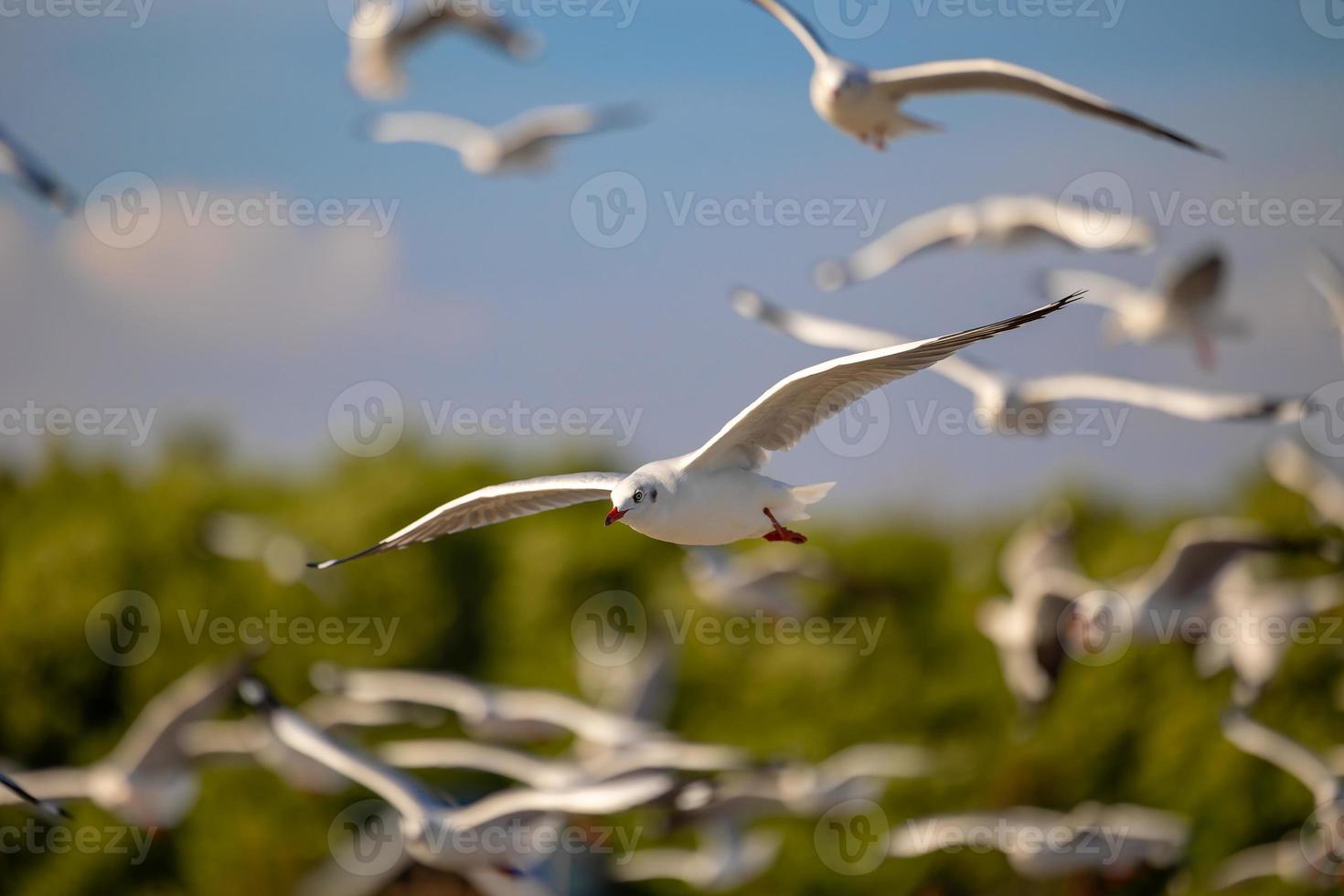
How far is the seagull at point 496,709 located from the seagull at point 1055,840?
7.20 ft

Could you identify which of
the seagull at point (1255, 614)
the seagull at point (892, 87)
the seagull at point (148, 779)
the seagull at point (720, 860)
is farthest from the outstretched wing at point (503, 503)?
the seagull at point (1255, 614)

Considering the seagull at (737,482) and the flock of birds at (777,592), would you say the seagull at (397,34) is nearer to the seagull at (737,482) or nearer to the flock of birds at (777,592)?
the flock of birds at (777,592)

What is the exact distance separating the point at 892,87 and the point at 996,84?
0.43 m

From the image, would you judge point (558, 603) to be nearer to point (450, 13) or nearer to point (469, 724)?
point (469, 724)

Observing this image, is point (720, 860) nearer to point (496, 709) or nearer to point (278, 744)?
point (496, 709)

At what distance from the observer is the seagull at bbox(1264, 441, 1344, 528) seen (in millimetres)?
12914

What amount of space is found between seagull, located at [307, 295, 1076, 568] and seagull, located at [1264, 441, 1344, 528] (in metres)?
7.86

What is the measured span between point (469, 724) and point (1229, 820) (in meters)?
8.03

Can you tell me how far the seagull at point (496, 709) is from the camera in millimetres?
13078

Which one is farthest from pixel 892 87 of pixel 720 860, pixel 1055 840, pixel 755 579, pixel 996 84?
pixel 755 579

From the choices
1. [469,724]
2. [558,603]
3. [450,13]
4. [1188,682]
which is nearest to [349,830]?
[558,603]

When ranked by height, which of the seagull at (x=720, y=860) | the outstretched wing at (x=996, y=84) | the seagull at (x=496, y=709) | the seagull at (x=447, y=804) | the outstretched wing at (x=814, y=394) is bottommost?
the seagull at (x=720, y=860)

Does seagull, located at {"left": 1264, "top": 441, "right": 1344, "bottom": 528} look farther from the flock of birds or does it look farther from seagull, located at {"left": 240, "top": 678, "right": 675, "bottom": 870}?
seagull, located at {"left": 240, "top": 678, "right": 675, "bottom": 870}

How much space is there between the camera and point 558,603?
2330 centimetres
